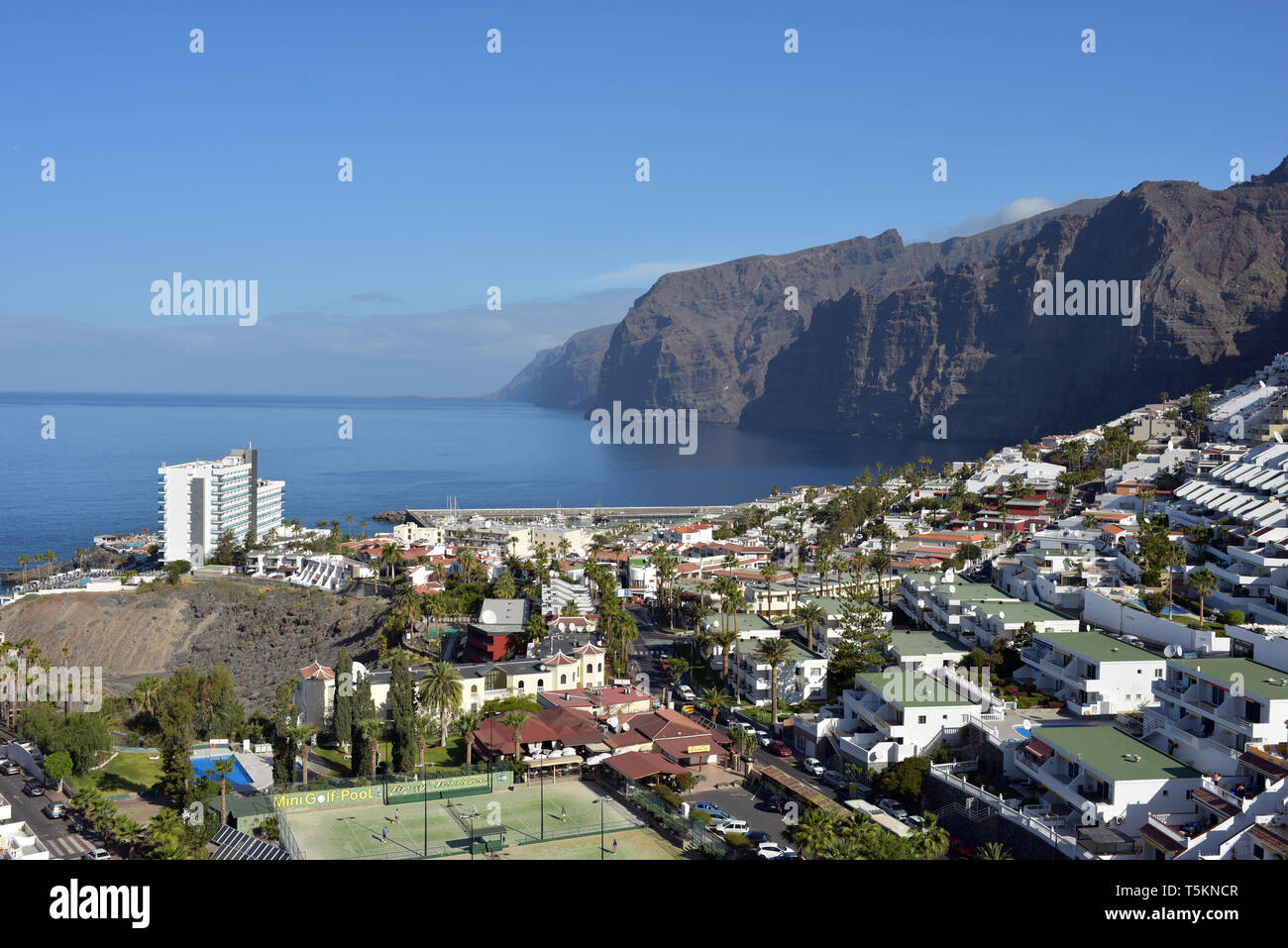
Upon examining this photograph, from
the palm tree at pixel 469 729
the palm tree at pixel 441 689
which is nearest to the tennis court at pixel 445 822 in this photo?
the palm tree at pixel 469 729

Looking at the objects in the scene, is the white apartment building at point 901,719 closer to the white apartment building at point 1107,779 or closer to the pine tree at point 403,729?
the white apartment building at point 1107,779

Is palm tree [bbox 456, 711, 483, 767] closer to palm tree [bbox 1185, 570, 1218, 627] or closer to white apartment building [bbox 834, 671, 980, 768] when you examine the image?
white apartment building [bbox 834, 671, 980, 768]

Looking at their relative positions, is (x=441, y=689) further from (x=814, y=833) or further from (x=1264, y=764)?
(x=1264, y=764)

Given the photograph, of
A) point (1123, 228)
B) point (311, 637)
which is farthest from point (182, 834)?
point (1123, 228)

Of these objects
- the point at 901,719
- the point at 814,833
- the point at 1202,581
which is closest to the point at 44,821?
the point at 814,833

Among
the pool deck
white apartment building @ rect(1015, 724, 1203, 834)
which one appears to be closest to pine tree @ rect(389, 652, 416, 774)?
the pool deck

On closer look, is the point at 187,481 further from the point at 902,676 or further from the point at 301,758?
the point at 902,676
